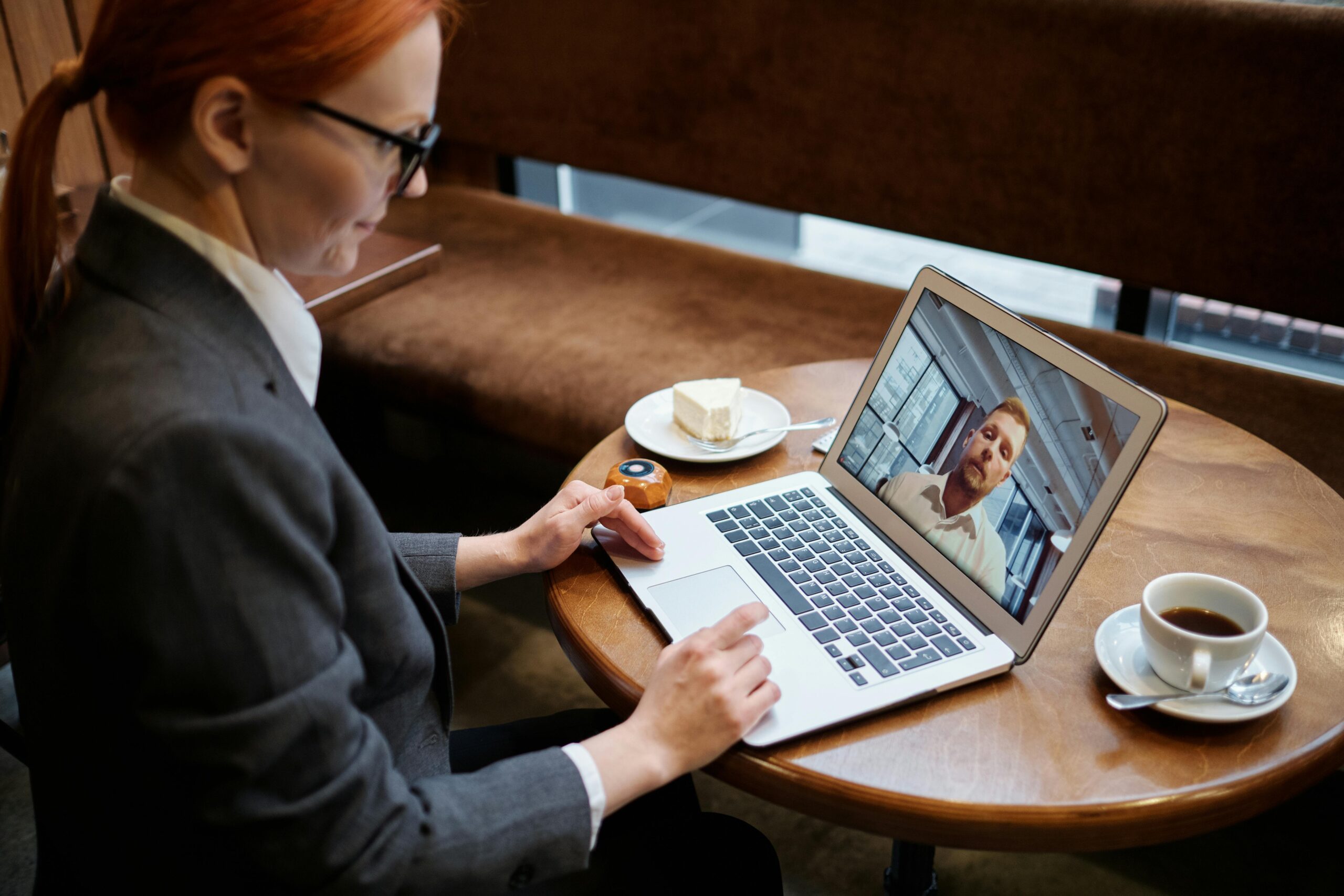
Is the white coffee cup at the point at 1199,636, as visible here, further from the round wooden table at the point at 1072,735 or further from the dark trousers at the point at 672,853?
the dark trousers at the point at 672,853

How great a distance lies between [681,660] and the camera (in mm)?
893

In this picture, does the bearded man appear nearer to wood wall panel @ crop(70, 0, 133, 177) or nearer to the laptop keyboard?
the laptop keyboard

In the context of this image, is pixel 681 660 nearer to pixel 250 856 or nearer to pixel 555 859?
pixel 555 859

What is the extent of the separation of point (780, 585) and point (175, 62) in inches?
27.3

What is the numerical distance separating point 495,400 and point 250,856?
1462mm

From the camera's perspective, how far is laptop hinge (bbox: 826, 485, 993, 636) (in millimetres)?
986

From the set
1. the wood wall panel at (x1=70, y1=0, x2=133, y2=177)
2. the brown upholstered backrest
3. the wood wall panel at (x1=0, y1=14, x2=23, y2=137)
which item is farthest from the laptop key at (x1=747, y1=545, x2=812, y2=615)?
the wood wall panel at (x1=0, y1=14, x2=23, y2=137)

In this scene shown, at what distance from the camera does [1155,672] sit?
0.93 metres

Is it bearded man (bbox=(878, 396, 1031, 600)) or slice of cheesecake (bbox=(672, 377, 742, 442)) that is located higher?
bearded man (bbox=(878, 396, 1031, 600))

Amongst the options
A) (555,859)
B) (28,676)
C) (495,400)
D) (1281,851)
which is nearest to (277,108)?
(28,676)

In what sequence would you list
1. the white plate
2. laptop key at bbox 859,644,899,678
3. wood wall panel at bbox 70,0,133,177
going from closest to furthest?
laptop key at bbox 859,644,899,678, the white plate, wood wall panel at bbox 70,0,133,177

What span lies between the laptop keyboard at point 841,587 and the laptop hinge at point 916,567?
0.04 ft

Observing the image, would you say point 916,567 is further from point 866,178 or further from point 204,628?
point 866,178

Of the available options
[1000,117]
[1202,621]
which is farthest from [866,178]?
[1202,621]
